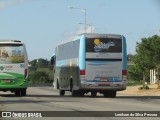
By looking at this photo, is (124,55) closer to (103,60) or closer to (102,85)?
(103,60)

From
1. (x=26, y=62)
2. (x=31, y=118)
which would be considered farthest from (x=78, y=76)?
(x=31, y=118)

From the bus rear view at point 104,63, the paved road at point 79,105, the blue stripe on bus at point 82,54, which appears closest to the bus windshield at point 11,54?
the blue stripe on bus at point 82,54

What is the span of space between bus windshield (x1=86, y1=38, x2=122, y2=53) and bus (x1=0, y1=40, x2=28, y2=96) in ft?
12.4

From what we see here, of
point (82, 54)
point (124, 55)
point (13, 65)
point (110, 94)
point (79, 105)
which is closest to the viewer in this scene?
point (79, 105)

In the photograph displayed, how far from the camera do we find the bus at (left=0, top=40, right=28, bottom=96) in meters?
31.6

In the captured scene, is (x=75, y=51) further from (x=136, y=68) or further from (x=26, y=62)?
(x=136, y=68)

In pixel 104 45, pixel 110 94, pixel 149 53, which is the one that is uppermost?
pixel 149 53

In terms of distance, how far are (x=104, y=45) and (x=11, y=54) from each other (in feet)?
17.5

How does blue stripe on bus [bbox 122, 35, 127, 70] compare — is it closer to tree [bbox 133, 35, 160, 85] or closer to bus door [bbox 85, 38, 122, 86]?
bus door [bbox 85, 38, 122, 86]

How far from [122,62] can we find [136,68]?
59006mm

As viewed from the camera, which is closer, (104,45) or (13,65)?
(104,45)

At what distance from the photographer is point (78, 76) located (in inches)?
1255

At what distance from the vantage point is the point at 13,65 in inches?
1253

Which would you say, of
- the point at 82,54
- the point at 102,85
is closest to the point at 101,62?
the point at 82,54
